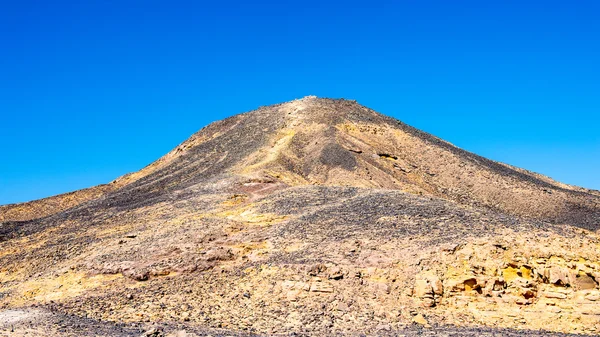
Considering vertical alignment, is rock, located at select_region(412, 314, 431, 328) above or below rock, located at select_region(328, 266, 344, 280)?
below

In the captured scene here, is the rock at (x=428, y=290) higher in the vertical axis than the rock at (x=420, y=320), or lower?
higher

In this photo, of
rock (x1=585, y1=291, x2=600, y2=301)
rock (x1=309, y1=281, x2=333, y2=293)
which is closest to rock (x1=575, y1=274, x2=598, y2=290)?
rock (x1=585, y1=291, x2=600, y2=301)

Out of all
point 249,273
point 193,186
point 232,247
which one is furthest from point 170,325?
point 193,186

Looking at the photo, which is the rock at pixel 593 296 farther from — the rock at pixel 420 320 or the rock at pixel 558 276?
the rock at pixel 420 320

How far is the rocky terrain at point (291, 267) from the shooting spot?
49.0 ft

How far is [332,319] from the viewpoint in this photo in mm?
14961

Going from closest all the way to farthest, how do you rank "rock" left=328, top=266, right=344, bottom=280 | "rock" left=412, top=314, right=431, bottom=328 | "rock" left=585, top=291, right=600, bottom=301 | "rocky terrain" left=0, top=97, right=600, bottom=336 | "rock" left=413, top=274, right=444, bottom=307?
"rock" left=412, top=314, right=431, bottom=328
"rocky terrain" left=0, top=97, right=600, bottom=336
"rock" left=585, top=291, right=600, bottom=301
"rock" left=413, top=274, right=444, bottom=307
"rock" left=328, top=266, right=344, bottom=280

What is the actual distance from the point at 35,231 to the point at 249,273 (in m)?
17.6

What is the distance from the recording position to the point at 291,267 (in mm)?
17453

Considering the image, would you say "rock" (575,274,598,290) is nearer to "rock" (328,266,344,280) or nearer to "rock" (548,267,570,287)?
"rock" (548,267,570,287)

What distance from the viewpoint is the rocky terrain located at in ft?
49.0

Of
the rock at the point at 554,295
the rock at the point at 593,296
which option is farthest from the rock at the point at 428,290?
the rock at the point at 593,296

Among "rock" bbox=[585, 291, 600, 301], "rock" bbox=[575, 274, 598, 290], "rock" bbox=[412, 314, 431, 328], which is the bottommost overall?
"rock" bbox=[412, 314, 431, 328]

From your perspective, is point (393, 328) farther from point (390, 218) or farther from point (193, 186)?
point (193, 186)
